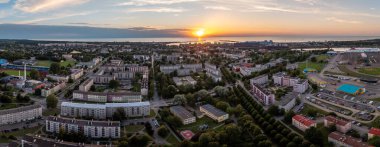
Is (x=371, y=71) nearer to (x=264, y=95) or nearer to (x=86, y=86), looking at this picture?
(x=264, y=95)

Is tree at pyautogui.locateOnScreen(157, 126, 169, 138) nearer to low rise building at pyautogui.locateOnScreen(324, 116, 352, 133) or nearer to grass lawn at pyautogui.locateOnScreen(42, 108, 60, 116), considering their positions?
grass lawn at pyautogui.locateOnScreen(42, 108, 60, 116)

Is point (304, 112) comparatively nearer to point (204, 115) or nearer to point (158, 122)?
point (204, 115)

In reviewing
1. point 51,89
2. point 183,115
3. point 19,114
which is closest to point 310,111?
point 183,115

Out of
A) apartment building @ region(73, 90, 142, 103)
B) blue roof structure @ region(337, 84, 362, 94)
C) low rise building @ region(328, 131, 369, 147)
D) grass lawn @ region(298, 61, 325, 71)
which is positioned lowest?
low rise building @ region(328, 131, 369, 147)

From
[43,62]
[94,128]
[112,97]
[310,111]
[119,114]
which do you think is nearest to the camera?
[94,128]

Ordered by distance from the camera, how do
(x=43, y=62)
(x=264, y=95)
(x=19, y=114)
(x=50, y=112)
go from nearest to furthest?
1. (x=19, y=114)
2. (x=50, y=112)
3. (x=264, y=95)
4. (x=43, y=62)

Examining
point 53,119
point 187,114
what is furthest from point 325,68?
point 53,119

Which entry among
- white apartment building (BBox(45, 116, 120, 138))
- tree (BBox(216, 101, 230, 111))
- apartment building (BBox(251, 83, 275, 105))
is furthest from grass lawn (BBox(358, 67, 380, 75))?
white apartment building (BBox(45, 116, 120, 138))
